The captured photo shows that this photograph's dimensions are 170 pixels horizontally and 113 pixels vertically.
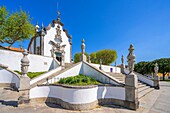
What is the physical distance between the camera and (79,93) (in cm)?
567

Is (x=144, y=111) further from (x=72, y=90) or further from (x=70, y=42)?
(x=70, y=42)

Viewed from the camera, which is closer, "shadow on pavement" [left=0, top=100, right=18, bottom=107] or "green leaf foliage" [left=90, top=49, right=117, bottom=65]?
"shadow on pavement" [left=0, top=100, right=18, bottom=107]

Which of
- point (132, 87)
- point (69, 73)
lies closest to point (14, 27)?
point (69, 73)

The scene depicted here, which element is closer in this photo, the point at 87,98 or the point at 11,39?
the point at 87,98

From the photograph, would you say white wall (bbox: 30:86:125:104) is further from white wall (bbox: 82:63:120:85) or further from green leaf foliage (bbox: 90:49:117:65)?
green leaf foliage (bbox: 90:49:117:65)

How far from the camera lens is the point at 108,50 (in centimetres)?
3166

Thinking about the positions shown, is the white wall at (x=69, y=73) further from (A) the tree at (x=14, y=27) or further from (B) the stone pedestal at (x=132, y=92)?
(A) the tree at (x=14, y=27)

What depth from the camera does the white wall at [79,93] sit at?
18.6ft

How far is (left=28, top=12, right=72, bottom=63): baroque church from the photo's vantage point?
18016 mm

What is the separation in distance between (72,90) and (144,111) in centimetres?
357

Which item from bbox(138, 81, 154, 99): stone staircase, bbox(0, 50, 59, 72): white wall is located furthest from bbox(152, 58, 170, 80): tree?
bbox(0, 50, 59, 72): white wall

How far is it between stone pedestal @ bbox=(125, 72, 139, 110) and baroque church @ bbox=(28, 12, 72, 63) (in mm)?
12300

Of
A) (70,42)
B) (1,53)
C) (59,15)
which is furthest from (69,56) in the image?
(1,53)

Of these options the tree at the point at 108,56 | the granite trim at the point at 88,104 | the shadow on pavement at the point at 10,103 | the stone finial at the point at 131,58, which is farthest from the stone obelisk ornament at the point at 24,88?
the tree at the point at 108,56
